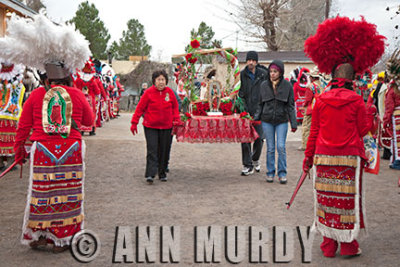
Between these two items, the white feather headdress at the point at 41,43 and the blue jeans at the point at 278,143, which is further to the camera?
the blue jeans at the point at 278,143

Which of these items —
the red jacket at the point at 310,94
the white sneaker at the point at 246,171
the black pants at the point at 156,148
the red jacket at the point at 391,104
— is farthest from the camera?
the red jacket at the point at 310,94

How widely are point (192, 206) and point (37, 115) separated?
262 centimetres

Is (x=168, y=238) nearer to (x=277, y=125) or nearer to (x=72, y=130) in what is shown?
(x=72, y=130)

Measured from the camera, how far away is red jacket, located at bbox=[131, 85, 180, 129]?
23.7 feet

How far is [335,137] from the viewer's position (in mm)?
4055

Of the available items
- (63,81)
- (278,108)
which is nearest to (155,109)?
(278,108)

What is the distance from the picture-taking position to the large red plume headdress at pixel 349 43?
413 centimetres

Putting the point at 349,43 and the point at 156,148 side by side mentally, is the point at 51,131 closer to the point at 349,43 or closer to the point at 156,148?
the point at 349,43

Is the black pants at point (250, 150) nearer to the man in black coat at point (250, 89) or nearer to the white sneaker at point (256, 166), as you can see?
the man in black coat at point (250, 89)

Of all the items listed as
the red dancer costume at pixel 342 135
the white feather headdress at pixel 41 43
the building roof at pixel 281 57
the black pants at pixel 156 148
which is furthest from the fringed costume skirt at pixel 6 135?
the building roof at pixel 281 57

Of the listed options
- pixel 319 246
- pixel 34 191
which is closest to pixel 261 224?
pixel 319 246

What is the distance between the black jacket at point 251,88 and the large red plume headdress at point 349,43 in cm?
365

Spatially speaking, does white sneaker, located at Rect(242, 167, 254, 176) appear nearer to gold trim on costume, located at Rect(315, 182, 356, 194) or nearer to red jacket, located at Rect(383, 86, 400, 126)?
red jacket, located at Rect(383, 86, 400, 126)

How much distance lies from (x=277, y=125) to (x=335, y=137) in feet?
10.7
